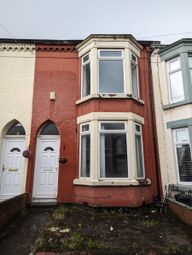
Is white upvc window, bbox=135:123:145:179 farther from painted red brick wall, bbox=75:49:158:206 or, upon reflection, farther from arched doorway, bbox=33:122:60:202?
arched doorway, bbox=33:122:60:202

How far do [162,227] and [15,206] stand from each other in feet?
15.6

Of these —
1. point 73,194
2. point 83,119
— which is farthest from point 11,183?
point 83,119

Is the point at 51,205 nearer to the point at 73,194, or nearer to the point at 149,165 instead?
the point at 73,194

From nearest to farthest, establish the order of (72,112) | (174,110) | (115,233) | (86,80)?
(115,233)
(174,110)
(72,112)
(86,80)

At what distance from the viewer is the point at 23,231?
5.79 meters

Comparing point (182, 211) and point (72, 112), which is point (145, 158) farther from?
point (72, 112)

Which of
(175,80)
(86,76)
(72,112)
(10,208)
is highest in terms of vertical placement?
(86,76)

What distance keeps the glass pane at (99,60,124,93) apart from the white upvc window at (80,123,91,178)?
180 cm

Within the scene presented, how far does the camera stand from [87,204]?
26.4ft

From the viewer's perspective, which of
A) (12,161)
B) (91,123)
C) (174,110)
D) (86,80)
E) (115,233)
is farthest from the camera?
(86,80)

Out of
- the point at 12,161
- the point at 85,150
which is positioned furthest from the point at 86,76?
the point at 12,161

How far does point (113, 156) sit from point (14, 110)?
487 cm

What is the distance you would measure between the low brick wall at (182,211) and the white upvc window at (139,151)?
1.53 meters

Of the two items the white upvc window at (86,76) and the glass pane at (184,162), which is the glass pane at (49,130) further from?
the glass pane at (184,162)
